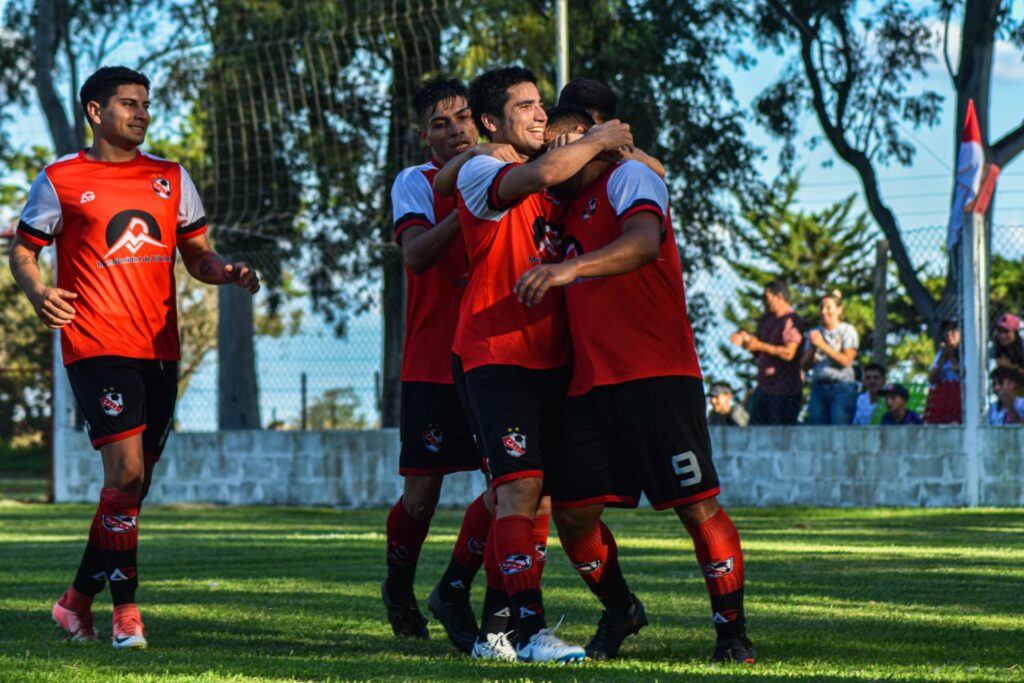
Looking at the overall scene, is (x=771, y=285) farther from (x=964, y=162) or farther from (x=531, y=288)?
(x=531, y=288)

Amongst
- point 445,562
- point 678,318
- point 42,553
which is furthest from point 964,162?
point 678,318

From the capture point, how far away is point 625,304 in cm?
527

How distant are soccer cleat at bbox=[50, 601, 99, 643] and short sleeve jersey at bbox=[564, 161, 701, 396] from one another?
7.43 feet

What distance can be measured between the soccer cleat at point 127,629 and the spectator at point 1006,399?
33.1 ft

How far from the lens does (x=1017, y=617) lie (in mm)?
6176

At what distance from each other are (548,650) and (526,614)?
6.2 inches

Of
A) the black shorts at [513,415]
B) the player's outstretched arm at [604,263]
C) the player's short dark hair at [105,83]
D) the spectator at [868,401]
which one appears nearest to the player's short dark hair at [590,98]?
the player's outstretched arm at [604,263]

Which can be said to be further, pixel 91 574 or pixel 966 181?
pixel 966 181

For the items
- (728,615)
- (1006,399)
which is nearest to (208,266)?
(728,615)

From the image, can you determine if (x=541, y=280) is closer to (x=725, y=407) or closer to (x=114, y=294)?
(x=114, y=294)

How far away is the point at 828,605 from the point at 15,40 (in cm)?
2672

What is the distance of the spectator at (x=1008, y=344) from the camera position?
1415 centimetres

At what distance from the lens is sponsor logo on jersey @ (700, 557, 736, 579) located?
5.18 m

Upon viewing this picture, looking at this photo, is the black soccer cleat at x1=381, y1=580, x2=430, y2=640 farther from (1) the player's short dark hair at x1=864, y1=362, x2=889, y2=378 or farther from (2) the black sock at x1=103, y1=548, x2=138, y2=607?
(1) the player's short dark hair at x1=864, y1=362, x2=889, y2=378
